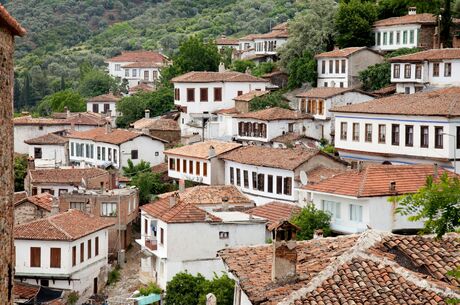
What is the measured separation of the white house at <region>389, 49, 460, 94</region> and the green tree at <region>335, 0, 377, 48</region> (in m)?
8.93

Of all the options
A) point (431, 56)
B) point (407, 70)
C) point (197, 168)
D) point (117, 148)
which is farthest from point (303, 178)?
point (117, 148)

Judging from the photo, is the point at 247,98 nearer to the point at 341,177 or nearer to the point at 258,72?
the point at 258,72

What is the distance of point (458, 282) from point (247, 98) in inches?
2162

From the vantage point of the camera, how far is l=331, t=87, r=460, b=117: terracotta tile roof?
48.6 metres

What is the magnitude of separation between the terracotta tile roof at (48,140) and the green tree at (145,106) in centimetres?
753

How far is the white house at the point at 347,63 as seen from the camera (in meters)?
69.2

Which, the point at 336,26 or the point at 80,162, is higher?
the point at 336,26

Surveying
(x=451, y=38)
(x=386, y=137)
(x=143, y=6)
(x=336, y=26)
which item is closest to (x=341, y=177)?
(x=386, y=137)

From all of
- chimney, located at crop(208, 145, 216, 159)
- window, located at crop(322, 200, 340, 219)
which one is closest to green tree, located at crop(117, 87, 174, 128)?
chimney, located at crop(208, 145, 216, 159)

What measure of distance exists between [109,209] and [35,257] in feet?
29.1

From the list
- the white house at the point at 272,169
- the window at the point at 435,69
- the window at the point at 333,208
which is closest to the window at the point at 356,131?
the white house at the point at 272,169

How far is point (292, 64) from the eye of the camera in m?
74.9

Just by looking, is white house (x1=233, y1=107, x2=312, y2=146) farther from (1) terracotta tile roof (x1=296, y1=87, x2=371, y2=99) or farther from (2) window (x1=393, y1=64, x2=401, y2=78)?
(2) window (x1=393, y1=64, x2=401, y2=78)

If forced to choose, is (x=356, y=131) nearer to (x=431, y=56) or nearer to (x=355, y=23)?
(x=431, y=56)
